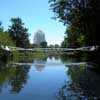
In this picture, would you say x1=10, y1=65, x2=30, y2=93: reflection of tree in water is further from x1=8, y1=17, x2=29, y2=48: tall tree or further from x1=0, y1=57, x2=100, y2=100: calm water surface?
x1=8, y1=17, x2=29, y2=48: tall tree

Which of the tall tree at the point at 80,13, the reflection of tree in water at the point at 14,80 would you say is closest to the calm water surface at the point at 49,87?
the reflection of tree in water at the point at 14,80

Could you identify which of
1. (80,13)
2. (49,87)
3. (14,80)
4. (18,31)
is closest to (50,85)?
(49,87)

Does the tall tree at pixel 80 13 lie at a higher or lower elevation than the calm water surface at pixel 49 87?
higher

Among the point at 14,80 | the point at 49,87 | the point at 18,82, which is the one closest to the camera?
the point at 49,87

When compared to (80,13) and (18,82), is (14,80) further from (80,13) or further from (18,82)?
(80,13)

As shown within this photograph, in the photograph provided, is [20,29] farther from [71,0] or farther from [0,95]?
[0,95]

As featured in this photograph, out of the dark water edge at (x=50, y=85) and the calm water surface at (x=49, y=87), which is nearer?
the calm water surface at (x=49, y=87)

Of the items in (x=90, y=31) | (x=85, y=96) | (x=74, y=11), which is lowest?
(x=85, y=96)

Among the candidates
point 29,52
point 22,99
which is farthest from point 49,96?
point 29,52

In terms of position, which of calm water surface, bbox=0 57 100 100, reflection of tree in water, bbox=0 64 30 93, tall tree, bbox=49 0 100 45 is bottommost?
calm water surface, bbox=0 57 100 100

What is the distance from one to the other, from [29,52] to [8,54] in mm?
30668

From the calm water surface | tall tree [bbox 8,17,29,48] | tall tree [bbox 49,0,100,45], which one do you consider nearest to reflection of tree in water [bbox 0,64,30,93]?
the calm water surface

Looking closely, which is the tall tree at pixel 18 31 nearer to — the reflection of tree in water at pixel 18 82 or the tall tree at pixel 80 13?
the tall tree at pixel 80 13

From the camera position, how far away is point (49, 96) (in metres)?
12.1
